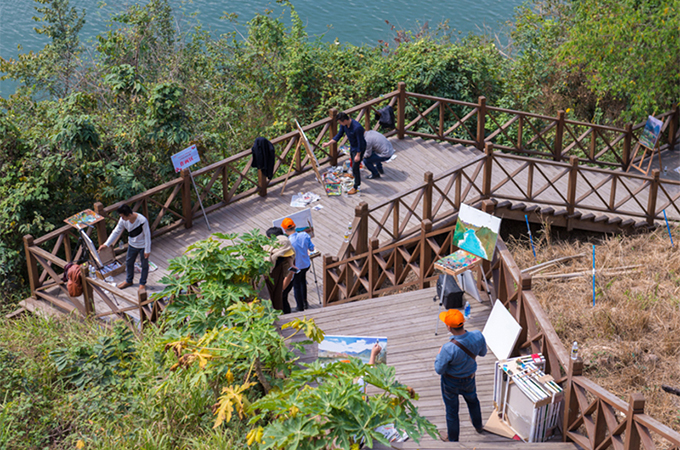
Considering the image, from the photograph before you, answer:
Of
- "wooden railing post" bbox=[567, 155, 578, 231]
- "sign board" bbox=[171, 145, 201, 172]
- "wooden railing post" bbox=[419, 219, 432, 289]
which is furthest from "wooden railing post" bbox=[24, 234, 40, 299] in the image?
"wooden railing post" bbox=[567, 155, 578, 231]

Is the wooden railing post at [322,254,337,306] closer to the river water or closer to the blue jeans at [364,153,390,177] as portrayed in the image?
the blue jeans at [364,153,390,177]

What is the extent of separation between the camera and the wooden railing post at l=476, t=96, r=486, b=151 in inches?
562

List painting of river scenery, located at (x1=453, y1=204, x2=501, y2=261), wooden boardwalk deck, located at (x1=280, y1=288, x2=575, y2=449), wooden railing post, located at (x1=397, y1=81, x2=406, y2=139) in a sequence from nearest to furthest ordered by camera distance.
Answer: wooden boardwalk deck, located at (x1=280, y1=288, x2=575, y2=449)
painting of river scenery, located at (x1=453, y1=204, x2=501, y2=261)
wooden railing post, located at (x1=397, y1=81, x2=406, y2=139)

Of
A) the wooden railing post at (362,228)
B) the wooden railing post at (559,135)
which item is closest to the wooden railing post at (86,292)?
the wooden railing post at (362,228)

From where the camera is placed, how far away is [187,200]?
12055 millimetres

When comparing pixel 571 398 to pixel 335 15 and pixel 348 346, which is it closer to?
pixel 348 346

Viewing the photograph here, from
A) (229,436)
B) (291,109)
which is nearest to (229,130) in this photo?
(291,109)

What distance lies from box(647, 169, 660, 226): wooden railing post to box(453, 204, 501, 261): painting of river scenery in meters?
5.20

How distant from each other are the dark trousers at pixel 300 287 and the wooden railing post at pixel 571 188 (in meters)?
5.40

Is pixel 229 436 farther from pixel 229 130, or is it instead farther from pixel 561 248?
pixel 229 130

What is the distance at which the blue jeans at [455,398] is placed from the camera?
20.0 ft

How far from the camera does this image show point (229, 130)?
17.8m

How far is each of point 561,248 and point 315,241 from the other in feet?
14.4

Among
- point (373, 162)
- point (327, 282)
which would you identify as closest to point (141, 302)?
point (327, 282)
